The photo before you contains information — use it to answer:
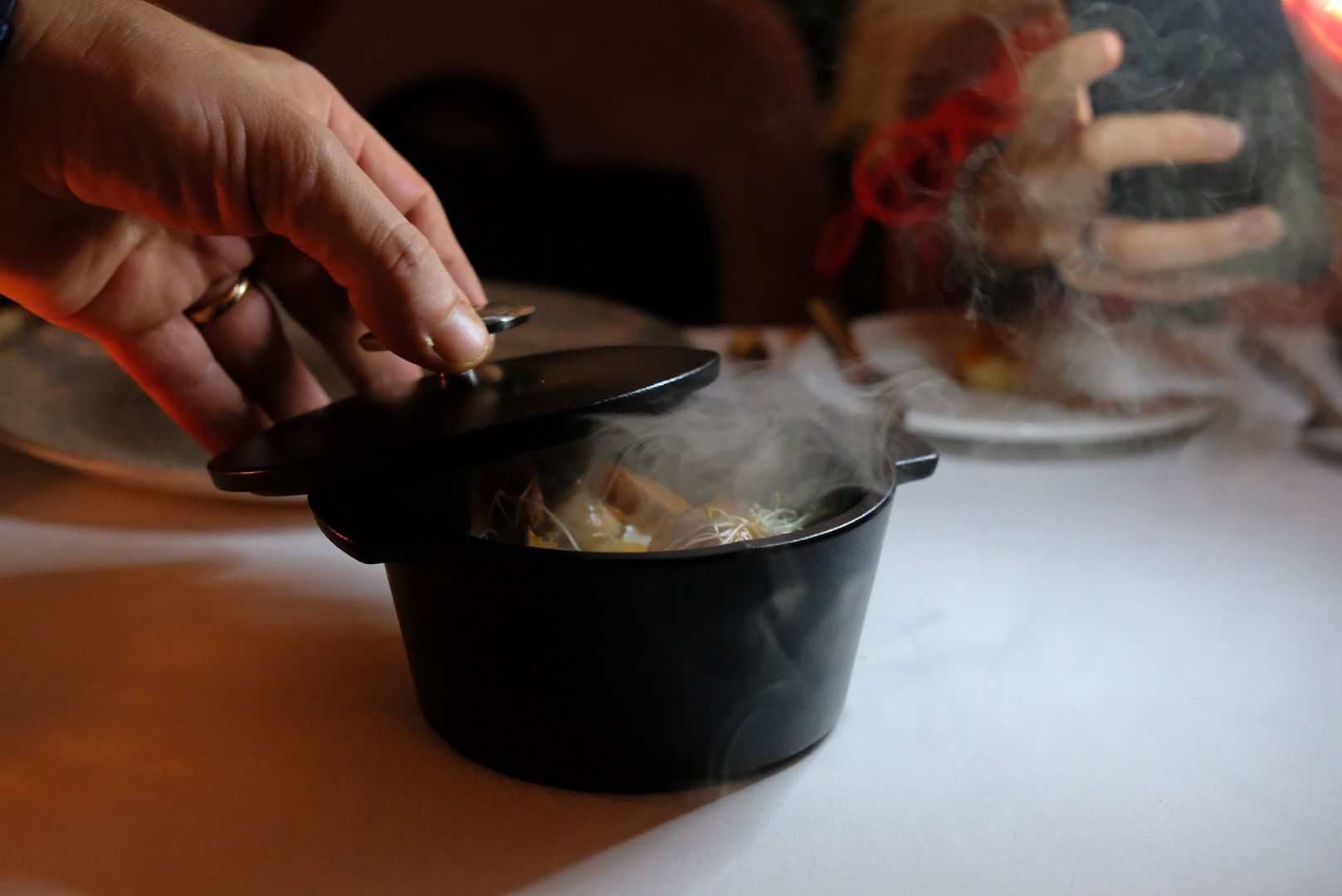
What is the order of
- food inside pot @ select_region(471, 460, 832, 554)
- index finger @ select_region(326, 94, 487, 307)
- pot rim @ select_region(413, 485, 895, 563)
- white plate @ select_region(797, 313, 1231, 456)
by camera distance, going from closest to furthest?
pot rim @ select_region(413, 485, 895, 563), food inside pot @ select_region(471, 460, 832, 554), index finger @ select_region(326, 94, 487, 307), white plate @ select_region(797, 313, 1231, 456)

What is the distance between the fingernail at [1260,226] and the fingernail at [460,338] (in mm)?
871

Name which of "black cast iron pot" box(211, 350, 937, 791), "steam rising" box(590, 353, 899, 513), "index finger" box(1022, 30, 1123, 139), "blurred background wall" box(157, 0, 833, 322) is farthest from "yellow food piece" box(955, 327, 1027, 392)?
"blurred background wall" box(157, 0, 833, 322)

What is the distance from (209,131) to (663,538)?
362mm

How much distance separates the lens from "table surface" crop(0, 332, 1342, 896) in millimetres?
509

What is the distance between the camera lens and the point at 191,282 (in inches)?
34.2

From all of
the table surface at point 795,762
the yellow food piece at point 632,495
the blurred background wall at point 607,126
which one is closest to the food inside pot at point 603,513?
the yellow food piece at point 632,495

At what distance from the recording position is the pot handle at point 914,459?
611 mm

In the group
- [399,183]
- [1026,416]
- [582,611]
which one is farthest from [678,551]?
[1026,416]

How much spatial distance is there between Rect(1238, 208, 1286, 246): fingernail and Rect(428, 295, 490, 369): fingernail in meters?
0.87

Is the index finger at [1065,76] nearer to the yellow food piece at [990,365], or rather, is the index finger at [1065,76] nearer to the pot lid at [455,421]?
the yellow food piece at [990,365]

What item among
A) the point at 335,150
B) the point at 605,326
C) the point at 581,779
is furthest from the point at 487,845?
the point at 605,326

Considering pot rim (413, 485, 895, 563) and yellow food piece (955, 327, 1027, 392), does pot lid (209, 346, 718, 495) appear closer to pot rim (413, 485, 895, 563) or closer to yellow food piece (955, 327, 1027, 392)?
pot rim (413, 485, 895, 563)

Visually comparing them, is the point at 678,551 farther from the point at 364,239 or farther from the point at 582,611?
the point at 364,239

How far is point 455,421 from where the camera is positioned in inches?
20.7
